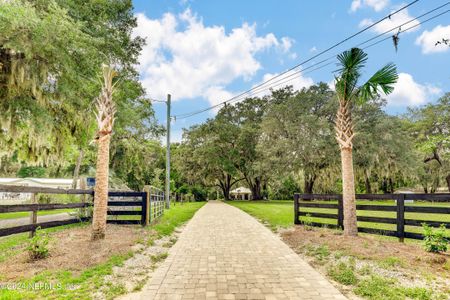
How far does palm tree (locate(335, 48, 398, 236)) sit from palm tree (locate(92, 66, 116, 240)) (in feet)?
19.6

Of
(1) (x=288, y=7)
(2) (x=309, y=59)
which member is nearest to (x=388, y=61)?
(2) (x=309, y=59)

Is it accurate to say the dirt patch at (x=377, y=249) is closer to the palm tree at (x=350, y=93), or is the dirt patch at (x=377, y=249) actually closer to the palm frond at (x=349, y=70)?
the palm tree at (x=350, y=93)

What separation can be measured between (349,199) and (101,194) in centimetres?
612

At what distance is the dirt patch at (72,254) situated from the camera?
13.0 feet

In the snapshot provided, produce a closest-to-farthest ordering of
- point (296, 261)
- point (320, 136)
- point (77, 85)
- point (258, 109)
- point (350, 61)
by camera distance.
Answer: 1. point (296, 261)
2. point (350, 61)
3. point (77, 85)
4. point (320, 136)
5. point (258, 109)

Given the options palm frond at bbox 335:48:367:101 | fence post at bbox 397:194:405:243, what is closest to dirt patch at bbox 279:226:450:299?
fence post at bbox 397:194:405:243

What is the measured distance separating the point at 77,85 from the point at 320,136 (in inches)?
744

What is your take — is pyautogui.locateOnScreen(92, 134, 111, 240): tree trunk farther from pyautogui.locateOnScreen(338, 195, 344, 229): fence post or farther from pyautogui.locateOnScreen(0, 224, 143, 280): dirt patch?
pyautogui.locateOnScreen(338, 195, 344, 229): fence post

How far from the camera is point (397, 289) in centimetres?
333

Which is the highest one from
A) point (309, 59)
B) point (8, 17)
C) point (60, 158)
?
point (309, 59)

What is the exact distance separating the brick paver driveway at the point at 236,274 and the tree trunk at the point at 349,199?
1.81 metres

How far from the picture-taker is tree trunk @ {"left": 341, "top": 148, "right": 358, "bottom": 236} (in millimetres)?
6530

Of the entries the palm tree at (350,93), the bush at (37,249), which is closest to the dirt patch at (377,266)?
the palm tree at (350,93)

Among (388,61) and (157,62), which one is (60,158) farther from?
(388,61)
